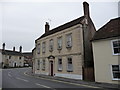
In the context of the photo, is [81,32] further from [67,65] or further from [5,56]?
[5,56]

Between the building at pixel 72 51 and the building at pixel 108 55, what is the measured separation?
75.4 inches

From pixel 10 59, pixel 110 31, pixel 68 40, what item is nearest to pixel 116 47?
pixel 110 31

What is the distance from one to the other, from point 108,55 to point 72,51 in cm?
599

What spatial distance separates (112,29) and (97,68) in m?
5.00

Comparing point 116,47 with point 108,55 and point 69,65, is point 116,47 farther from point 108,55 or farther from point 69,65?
point 69,65

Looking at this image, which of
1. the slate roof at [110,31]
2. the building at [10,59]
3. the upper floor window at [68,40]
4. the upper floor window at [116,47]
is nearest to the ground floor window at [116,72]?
the upper floor window at [116,47]

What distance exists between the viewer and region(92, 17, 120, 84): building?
47.3ft

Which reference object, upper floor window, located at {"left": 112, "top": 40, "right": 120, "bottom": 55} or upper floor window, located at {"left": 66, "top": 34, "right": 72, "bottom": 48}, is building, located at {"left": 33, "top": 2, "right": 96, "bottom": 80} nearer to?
upper floor window, located at {"left": 66, "top": 34, "right": 72, "bottom": 48}

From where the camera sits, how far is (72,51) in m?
19.9

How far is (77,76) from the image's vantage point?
60.7ft

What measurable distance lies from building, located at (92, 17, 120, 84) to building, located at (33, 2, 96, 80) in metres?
1.92

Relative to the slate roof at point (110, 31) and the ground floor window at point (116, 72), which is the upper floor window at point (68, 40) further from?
the ground floor window at point (116, 72)

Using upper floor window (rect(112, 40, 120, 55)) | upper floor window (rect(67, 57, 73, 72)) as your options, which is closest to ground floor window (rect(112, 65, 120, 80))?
upper floor window (rect(112, 40, 120, 55))

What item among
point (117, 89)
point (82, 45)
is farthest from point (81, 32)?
point (117, 89)
